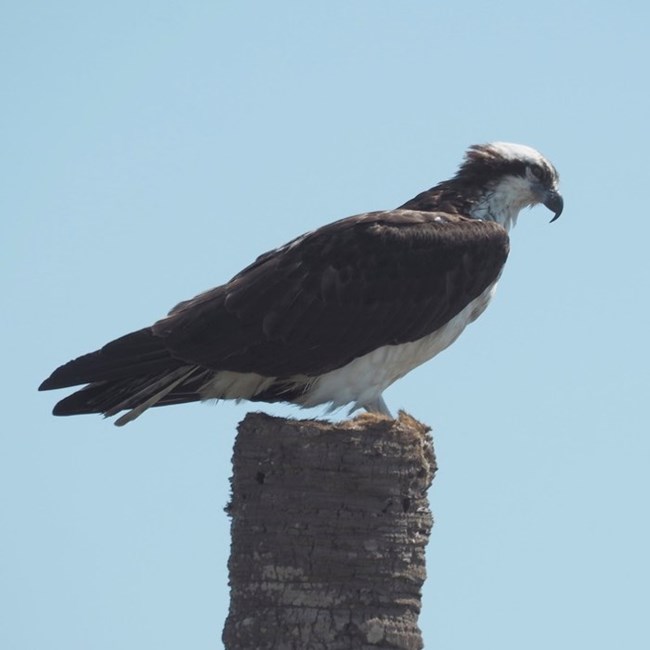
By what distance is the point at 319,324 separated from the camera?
361 inches

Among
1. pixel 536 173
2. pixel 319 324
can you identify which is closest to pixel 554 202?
pixel 536 173

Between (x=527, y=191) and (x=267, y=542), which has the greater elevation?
(x=527, y=191)

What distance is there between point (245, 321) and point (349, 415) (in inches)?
32.1

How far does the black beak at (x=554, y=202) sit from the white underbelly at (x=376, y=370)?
50.0 inches

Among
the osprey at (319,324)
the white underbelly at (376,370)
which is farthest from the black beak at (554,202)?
the white underbelly at (376,370)

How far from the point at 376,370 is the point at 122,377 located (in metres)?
1.51

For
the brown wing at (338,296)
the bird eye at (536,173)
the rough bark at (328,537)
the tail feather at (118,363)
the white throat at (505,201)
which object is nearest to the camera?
the rough bark at (328,537)

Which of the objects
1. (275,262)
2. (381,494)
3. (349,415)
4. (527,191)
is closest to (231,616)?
(381,494)

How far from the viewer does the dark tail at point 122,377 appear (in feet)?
28.8

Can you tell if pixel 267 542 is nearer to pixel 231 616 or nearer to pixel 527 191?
pixel 231 616

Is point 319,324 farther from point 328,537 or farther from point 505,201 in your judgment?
point 328,537

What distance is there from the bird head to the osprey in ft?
1.85

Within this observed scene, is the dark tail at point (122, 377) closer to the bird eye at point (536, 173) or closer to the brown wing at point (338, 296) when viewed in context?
the brown wing at point (338, 296)

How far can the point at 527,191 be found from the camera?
1046cm
